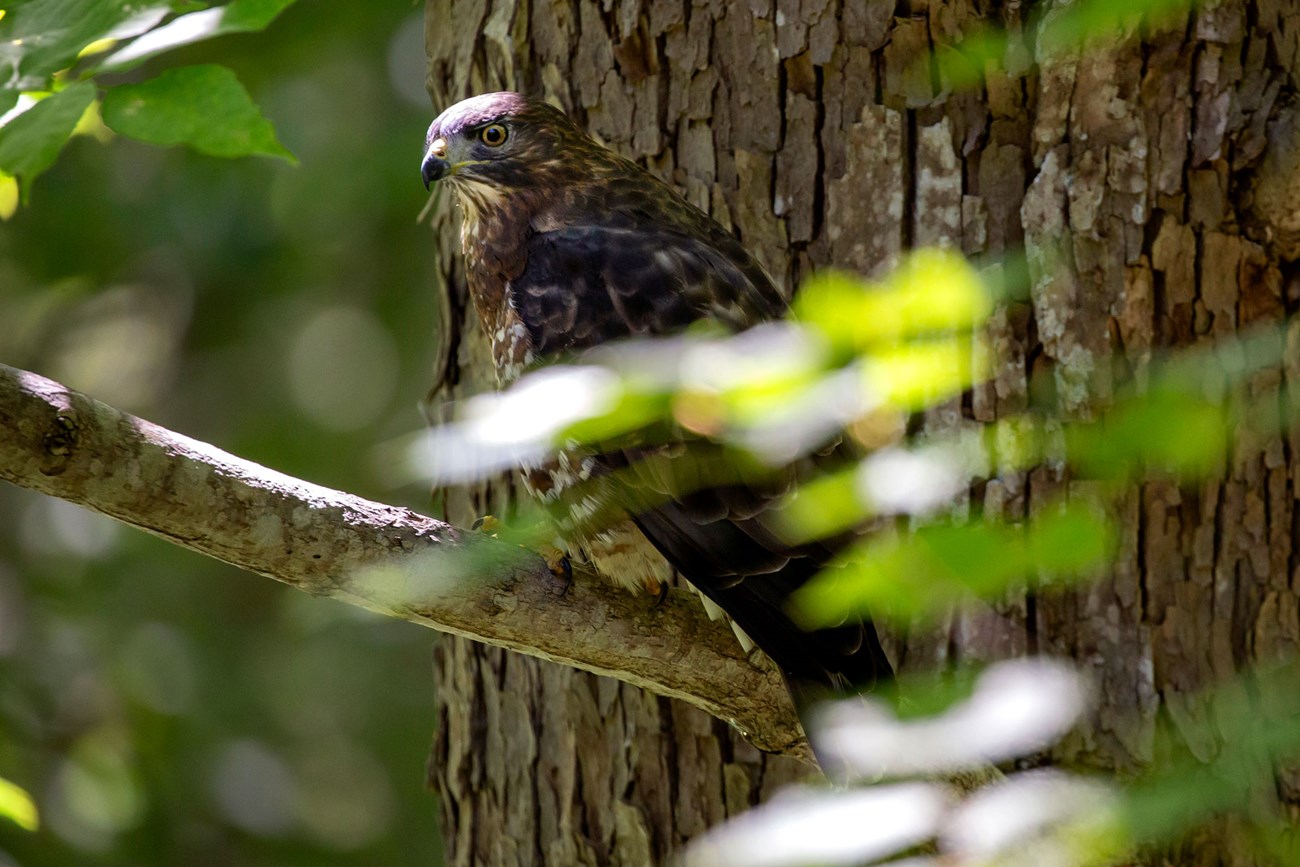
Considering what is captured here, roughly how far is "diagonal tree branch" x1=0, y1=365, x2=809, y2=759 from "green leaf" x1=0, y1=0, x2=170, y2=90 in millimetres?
528

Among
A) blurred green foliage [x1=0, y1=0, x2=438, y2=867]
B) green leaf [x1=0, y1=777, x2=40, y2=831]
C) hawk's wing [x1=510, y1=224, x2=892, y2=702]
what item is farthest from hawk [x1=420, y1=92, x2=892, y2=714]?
blurred green foliage [x1=0, y1=0, x2=438, y2=867]

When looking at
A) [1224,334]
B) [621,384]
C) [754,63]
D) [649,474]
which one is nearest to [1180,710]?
[1224,334]

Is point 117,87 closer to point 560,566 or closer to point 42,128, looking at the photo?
point 42,128

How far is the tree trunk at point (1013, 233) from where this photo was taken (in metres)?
2.67

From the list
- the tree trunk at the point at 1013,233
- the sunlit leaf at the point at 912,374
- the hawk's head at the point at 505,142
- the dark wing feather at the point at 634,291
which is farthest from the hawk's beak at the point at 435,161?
the sunlit leaf at the point at 912,374

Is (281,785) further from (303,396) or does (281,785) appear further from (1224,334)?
(1224,334)

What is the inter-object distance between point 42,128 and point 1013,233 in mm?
1925

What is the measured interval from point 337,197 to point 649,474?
3.82 m

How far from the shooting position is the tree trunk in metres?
2.67

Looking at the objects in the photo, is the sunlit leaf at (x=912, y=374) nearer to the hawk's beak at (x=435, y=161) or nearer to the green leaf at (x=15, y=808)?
the green leaf at (x=15, y=808)

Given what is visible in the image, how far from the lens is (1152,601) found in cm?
269

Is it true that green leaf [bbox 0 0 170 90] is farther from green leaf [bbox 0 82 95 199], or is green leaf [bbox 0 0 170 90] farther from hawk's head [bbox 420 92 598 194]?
hawk's head [bbox 420 92 598 194]

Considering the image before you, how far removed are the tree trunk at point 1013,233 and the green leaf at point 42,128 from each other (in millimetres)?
1323

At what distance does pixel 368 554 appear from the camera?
86.8 inches
